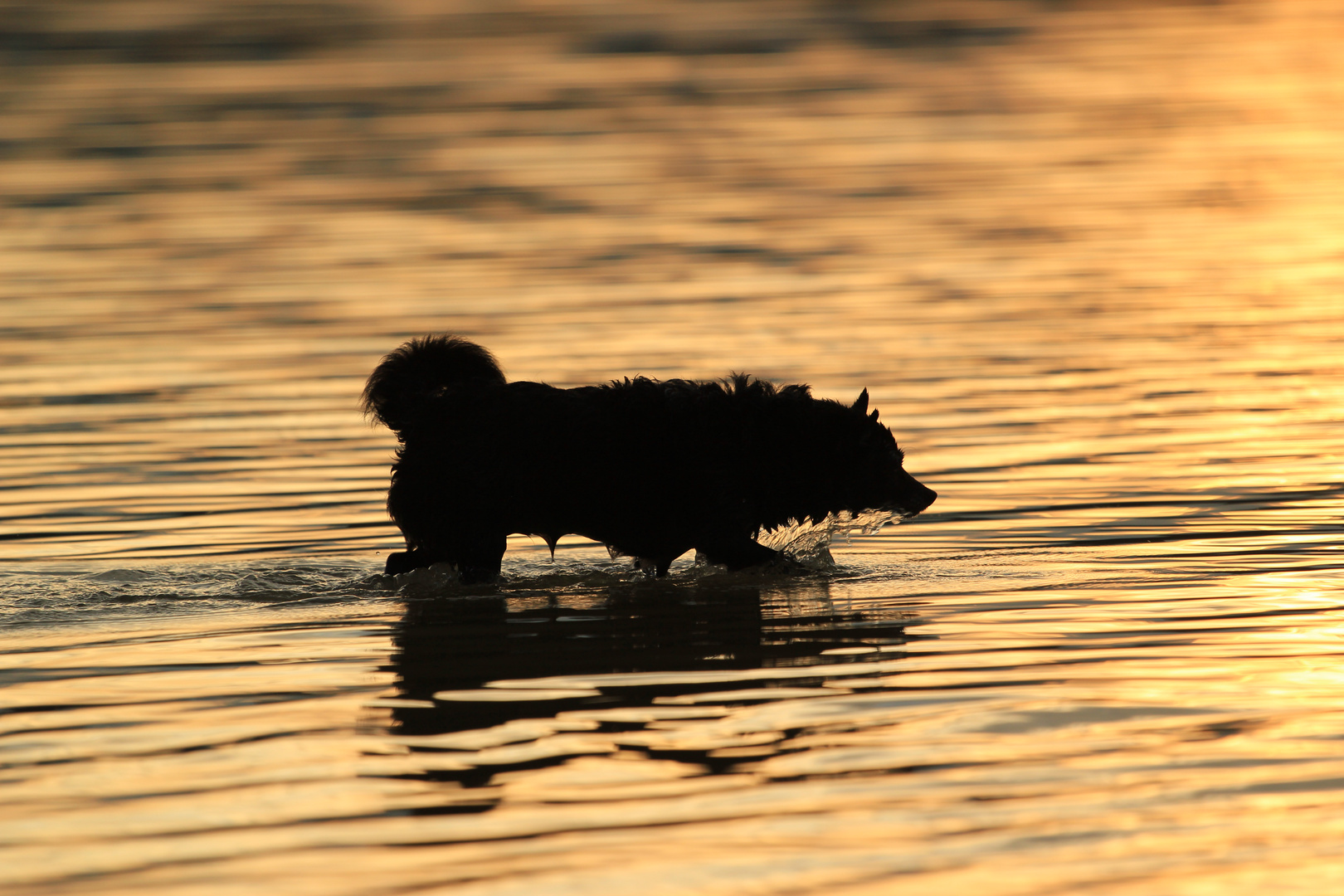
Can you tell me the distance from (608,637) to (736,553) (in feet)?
5.38

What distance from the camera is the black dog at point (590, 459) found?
923 cm

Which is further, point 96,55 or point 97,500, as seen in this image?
point 96,55

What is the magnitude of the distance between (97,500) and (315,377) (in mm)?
3591

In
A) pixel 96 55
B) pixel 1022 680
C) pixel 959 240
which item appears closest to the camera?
pixel 1022 680

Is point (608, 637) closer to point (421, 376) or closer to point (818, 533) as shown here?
point (421, 376)

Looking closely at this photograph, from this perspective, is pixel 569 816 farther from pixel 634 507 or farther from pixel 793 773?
pixel 634 507

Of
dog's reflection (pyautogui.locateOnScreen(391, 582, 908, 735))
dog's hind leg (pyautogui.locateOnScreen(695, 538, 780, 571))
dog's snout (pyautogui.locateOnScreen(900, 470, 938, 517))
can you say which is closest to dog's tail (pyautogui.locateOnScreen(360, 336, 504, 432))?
dog's reflection (pyautogui.locateOnScreen(391, 582, 908, 735))

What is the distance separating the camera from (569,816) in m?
5.54

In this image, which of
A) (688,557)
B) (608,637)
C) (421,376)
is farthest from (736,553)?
(421,376)

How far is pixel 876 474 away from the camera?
9.99 m

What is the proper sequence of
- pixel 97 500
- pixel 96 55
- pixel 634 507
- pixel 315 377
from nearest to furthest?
pixel 634 507
pixel 97 500
pixel 315 377
pixel 96 55

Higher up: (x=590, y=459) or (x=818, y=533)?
Result: (x=590, y=459)

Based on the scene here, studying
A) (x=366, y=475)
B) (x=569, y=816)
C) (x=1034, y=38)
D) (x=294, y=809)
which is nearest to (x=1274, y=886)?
(x=569, y=816)

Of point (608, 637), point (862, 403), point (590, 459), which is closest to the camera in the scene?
point (608, 637)
